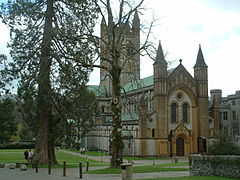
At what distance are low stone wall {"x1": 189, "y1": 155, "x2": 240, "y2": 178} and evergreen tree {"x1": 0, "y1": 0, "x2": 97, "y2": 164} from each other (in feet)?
34.6

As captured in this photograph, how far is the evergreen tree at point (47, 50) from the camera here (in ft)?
92.4

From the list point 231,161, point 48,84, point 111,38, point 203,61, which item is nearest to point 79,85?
point 48,84

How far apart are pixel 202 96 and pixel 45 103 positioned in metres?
35.8

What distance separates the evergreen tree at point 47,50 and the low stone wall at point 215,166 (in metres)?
10.5

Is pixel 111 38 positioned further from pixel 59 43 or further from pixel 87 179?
pixel 87 179

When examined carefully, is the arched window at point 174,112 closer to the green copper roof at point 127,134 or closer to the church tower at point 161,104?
the church tower at point 161,104

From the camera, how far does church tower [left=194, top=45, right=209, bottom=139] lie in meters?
60.6

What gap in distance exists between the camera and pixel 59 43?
3006cm

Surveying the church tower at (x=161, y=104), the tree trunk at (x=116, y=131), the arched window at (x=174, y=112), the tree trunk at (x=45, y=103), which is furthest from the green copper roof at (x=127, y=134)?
the tree trunk at (x=116, y=131)

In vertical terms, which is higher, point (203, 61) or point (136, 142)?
point (203, 61)

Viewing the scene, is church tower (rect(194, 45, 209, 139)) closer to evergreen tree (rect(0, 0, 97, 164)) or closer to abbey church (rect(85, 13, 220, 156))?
abbey church (rect(85, 13, 220, 156))

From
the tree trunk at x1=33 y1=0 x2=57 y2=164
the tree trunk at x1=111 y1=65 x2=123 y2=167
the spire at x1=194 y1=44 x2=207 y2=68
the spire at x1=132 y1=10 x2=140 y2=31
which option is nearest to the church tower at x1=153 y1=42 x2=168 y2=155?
the spire at x1=194 y1=44 x2=207 y2=68

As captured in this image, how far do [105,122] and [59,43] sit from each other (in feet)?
159

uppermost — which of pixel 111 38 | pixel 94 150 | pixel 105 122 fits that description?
pixel 111 38
